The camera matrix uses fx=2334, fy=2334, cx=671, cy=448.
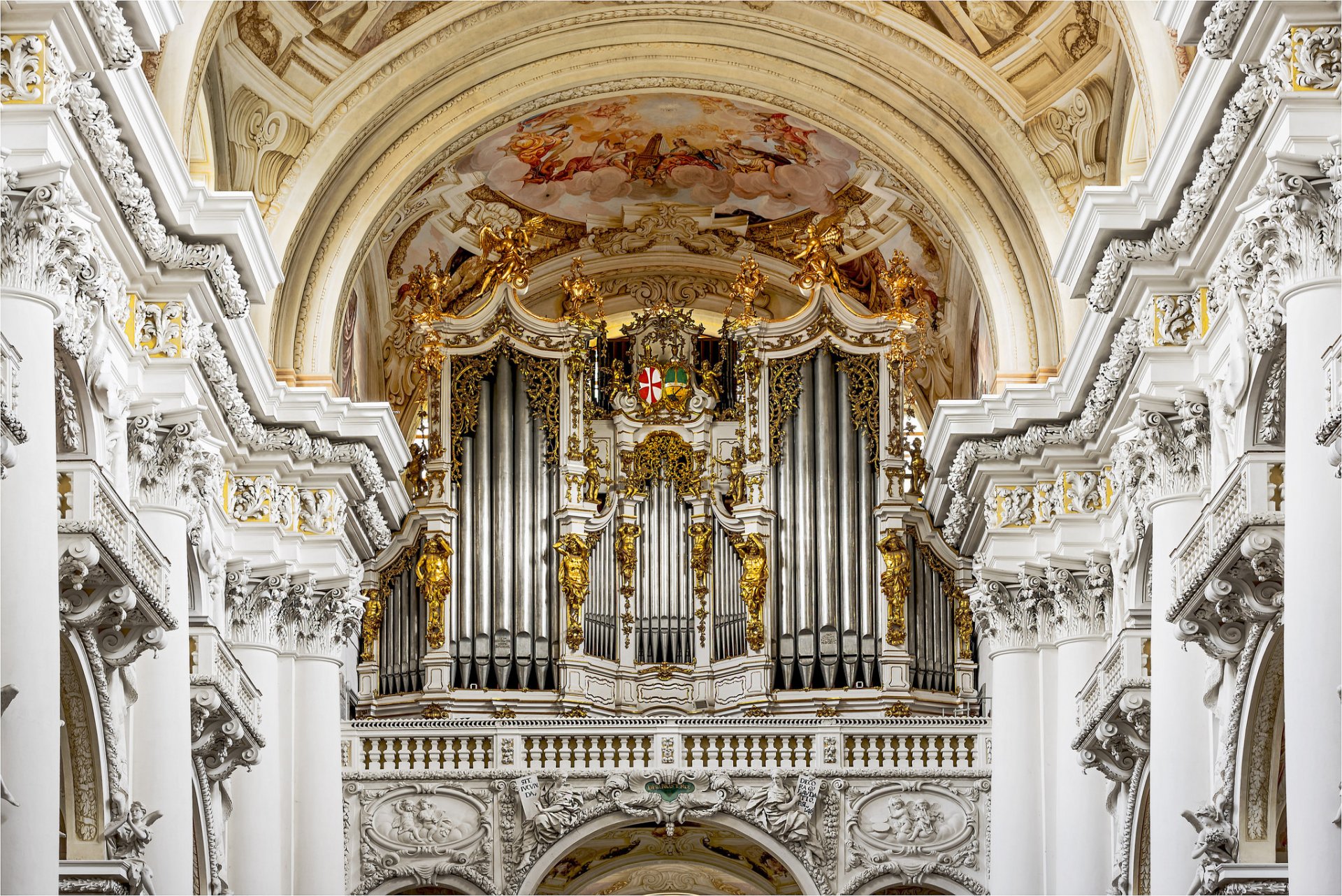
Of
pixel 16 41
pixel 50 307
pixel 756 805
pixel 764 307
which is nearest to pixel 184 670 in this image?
pixel 50 307

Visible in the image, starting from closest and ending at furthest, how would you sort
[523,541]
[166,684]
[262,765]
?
1. [166,684]
2. [262,765]
3. [523,541]

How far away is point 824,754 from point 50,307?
37.2 ft

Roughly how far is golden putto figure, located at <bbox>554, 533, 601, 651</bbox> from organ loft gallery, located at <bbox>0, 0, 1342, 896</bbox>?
0.05m

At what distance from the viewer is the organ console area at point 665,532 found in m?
24.0

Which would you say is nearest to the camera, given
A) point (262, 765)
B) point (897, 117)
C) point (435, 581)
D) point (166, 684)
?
point (166, 684)

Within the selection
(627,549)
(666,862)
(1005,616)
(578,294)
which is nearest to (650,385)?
(578,294)

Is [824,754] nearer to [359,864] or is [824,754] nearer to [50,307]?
[359,864]

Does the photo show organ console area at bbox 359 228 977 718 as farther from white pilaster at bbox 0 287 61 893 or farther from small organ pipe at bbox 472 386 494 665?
white pilaster at bbox 0 287 61 893

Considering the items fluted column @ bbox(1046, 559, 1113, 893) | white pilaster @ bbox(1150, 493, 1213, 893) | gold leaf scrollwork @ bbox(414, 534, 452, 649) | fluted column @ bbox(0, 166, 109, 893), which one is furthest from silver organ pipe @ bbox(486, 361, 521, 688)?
fluted column @ bbox(0, 166, 109, 893)

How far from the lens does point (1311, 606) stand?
1244 cm

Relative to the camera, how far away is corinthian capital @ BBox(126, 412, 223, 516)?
16.6 m

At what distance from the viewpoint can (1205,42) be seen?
45.0 ft

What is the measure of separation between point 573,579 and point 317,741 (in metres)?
4.25

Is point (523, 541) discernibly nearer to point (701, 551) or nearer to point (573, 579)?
→ point (573, 579)
